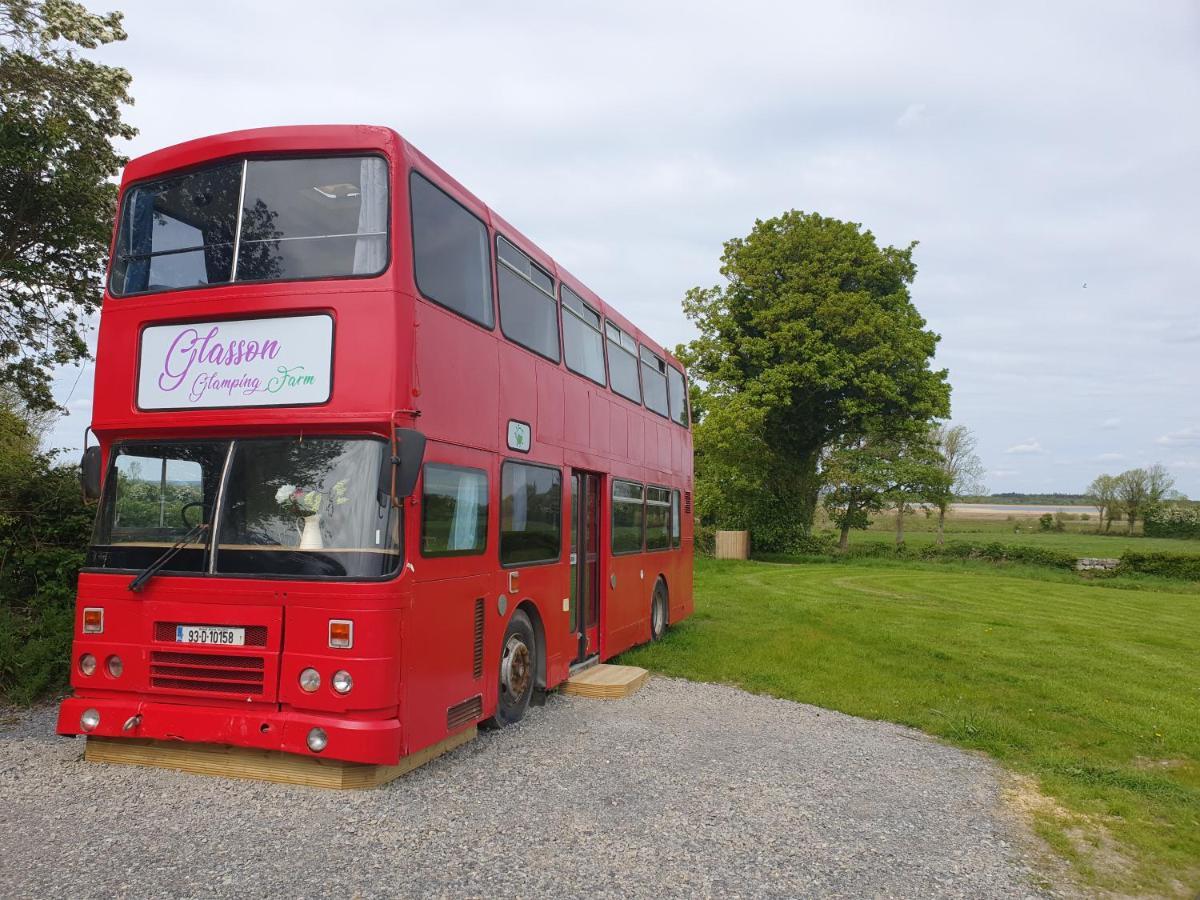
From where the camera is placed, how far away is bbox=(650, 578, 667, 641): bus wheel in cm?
1285

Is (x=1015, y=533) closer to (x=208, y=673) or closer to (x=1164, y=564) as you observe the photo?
(x=1164, y=564)

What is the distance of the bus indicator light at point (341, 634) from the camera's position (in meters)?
5.56

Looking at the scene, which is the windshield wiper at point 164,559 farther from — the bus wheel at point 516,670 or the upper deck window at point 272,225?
the bus wheel at point 516,670

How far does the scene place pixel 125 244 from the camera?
6.50 metres

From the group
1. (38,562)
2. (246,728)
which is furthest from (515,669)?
(38,562)

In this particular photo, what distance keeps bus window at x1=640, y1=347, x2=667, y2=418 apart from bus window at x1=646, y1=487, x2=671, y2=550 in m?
1.19

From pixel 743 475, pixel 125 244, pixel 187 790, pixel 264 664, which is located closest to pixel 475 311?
pixel 125 244

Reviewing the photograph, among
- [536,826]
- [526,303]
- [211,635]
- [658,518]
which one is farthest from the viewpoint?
[658,518]

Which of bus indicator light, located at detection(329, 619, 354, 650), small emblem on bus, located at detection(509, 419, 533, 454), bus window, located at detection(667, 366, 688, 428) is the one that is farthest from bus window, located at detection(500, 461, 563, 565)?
bus window, located at detection(667, 366, 688, 428)

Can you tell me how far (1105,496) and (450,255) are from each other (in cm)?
6748

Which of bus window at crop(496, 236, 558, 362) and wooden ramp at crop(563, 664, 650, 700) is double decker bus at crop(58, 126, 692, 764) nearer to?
bus window at crop(496, 236, 558, 362)

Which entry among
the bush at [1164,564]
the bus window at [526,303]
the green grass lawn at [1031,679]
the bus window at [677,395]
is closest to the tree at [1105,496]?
the bush at [1164,564]

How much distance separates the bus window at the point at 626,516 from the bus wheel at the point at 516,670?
277 centimetres

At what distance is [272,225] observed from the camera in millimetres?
6012
